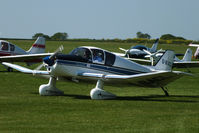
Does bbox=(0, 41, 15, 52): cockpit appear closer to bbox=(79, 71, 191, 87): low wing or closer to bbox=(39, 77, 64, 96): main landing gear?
bbox=(39, 77, 64, 96): main landing gear

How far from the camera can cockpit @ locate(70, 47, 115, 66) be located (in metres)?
15.0

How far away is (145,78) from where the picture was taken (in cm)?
1408

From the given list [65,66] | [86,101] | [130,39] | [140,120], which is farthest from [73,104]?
[130,39]

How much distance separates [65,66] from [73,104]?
71.1 inches

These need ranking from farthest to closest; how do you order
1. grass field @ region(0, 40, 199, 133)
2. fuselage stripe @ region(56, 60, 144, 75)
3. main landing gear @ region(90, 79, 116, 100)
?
fuselage stripe @ region(56, 60, 144, 75) < main landing gear @ region(90, 79, 116, 100) < grass field @ region(0, 40, 199, 133)

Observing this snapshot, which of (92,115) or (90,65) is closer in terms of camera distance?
(92,115)

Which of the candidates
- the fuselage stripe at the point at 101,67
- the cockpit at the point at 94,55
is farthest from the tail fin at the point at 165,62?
the cockpit at the point at 94,55

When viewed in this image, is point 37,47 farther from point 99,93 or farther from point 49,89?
point 99,93

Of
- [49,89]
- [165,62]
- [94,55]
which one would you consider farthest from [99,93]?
[165,62]

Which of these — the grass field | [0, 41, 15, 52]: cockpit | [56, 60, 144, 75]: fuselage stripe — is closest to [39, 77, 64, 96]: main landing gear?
the grass field

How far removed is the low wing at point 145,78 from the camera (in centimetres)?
1373

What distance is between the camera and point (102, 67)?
1507 centimetres

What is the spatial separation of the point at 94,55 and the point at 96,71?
1.87ft

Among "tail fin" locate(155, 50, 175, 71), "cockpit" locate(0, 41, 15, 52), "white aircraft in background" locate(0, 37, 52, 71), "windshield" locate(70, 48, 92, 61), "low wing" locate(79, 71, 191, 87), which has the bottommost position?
"white aircraft in background" locate(0, 37, 52, 71)
